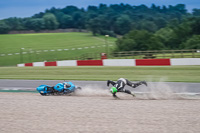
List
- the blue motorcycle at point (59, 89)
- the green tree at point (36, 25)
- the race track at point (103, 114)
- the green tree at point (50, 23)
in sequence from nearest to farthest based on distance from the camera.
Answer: the race track at point (103, 114)
the blue motorcycle at point (59, 89)
the green tree at point (36, 25)
the green tree at point (50, 23)

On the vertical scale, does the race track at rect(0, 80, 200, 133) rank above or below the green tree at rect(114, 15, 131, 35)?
below

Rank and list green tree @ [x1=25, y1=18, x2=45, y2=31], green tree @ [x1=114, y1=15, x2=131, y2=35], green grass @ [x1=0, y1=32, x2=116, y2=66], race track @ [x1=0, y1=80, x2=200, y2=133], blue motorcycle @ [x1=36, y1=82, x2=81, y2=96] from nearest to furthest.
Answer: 1. race track @ [x1=0, y1=80, x2=200, y2=133]
2. blue motorcycle @ [x1=36, y1=82, x2=81, y2=96]
3. green grass @ [x1=0, y1=32, x2=116, y2=66]
4. green tree @ [x1=114, y1=15, x2=131, y2=35]
5. green tree @ [x1=25, y1=18, x2=45, y2=31]

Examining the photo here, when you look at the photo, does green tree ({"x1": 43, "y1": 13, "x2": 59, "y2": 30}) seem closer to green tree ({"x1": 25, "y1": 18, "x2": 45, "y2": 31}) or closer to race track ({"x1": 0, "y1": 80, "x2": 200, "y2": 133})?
green tree ({"x1": 25, "y1": 18, "x2": 45, "y2": 31})

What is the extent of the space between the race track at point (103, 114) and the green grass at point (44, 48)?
4517cm

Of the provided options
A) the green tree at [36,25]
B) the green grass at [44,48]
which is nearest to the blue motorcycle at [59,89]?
the green grass at [44,48]

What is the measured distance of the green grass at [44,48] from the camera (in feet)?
197

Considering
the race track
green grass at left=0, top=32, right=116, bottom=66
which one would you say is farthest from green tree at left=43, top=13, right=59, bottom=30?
the race track

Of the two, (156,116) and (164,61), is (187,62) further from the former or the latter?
(156,116)

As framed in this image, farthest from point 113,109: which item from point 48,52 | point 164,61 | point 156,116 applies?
point 48,52

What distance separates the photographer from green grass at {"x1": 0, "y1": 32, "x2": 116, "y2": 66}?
60.1 meters

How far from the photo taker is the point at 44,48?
7000 centimetres

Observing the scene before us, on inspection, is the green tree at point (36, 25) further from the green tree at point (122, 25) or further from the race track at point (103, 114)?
the race track at point (103, 114)

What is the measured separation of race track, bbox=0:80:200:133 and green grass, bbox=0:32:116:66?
45.2 metres

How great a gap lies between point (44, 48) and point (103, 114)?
64034 millimetres
